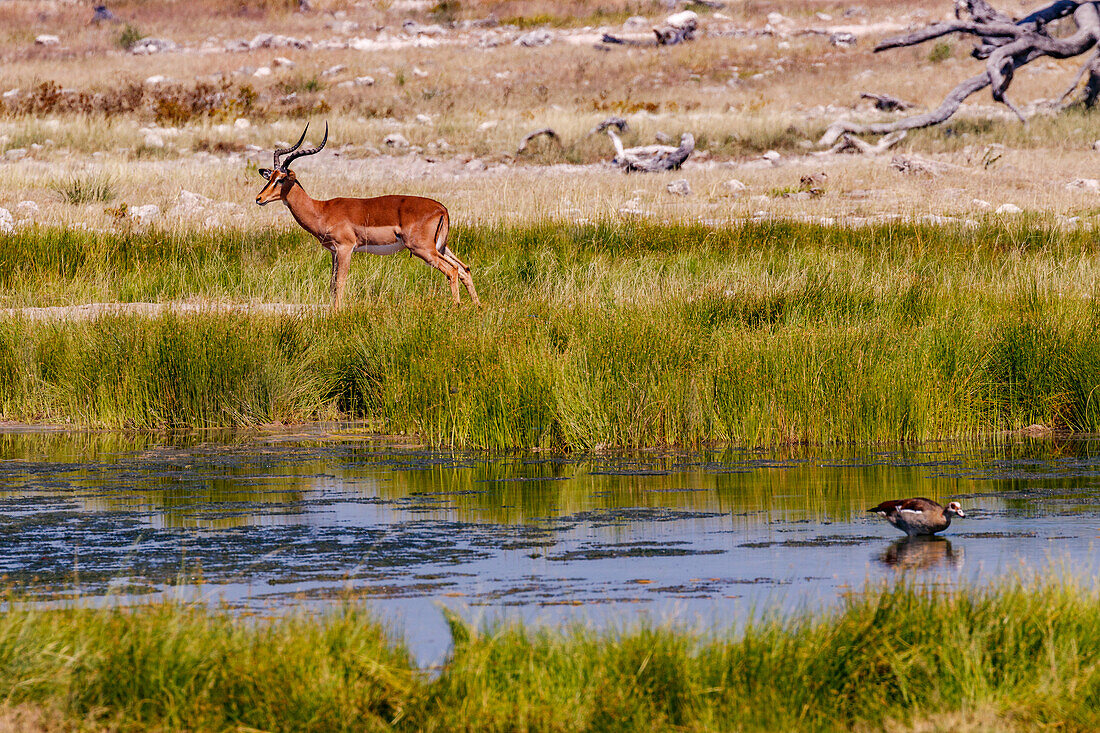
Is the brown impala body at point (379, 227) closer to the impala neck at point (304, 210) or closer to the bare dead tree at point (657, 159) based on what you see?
the impala neck at point (304, 210)

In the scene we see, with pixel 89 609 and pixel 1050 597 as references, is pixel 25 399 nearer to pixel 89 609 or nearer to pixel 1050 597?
pixel 89 609

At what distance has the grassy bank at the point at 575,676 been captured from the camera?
4379 millimetres

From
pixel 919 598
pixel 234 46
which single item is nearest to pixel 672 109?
pixel 234 46

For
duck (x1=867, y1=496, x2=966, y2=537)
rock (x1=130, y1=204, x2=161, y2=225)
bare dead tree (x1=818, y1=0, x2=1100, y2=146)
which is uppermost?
bare dead tree (x1=818, y1=0, x2=1100, y2=146)

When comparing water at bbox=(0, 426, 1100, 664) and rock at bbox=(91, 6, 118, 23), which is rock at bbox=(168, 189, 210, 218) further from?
rock at bbox=(91, 6, 118, 23)

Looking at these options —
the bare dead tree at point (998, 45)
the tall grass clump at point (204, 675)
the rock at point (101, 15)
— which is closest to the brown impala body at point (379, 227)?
the tall grass clump at point (204, 675)

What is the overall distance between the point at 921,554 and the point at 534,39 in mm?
53372

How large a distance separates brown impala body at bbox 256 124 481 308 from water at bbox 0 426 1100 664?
5243 mm

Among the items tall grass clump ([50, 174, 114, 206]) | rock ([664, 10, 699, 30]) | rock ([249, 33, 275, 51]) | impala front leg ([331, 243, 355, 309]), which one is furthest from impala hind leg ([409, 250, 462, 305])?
rock ([249, 33, 275, 51])

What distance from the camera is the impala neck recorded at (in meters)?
15.6

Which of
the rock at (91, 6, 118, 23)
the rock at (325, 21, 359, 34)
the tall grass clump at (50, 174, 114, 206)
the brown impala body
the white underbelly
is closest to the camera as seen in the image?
the brown impala body

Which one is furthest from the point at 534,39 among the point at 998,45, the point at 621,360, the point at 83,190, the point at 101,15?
the point at 621,360

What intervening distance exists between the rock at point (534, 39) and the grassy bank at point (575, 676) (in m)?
54.3

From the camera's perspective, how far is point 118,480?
857 cm
